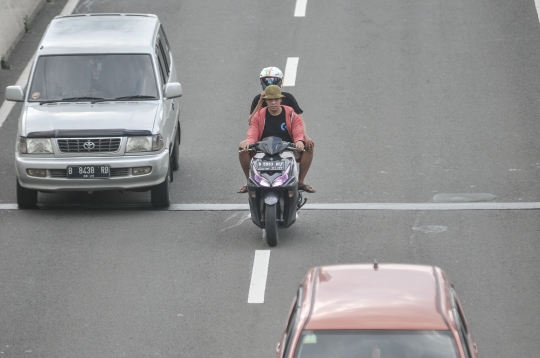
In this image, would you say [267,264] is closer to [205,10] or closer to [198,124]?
[198,124]

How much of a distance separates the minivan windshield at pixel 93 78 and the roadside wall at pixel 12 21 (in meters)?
6.63

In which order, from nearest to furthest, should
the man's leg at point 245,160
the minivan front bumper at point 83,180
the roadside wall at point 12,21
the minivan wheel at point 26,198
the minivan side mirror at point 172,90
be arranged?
the man's leg at point 245,160 → the minivan front bumper at point 83,180 → the minivan wheel at point 26,198 → the minivan side mirror at point 172,90 → the roadside wall at point 12,21

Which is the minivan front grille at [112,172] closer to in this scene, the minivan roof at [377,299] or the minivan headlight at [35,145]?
the minivan headlight at [35,145]

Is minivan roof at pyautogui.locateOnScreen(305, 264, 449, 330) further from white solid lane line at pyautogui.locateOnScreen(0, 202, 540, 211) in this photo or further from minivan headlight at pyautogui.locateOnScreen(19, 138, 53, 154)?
minivan headlight at pyautogui.locateOnScreen(19, 138, 53, 154)

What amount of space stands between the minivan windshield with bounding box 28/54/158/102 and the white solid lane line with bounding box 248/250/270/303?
11.8 ft

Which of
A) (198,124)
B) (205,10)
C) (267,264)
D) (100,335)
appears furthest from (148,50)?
(205,10)

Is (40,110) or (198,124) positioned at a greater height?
(40,110)

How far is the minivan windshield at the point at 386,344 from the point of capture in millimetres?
6555

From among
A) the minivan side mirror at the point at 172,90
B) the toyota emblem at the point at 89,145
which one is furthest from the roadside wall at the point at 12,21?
the toyota emblem at the point at 89,145

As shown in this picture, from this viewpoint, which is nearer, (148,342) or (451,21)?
(148,342)

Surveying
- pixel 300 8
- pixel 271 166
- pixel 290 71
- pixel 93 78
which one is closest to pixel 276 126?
pixel 271 166

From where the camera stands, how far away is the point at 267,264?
12336 mm

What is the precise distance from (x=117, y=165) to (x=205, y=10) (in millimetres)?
11257

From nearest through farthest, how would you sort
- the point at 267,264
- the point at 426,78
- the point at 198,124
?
the point at 267,264, the point at 198,124, the point at 426,78
